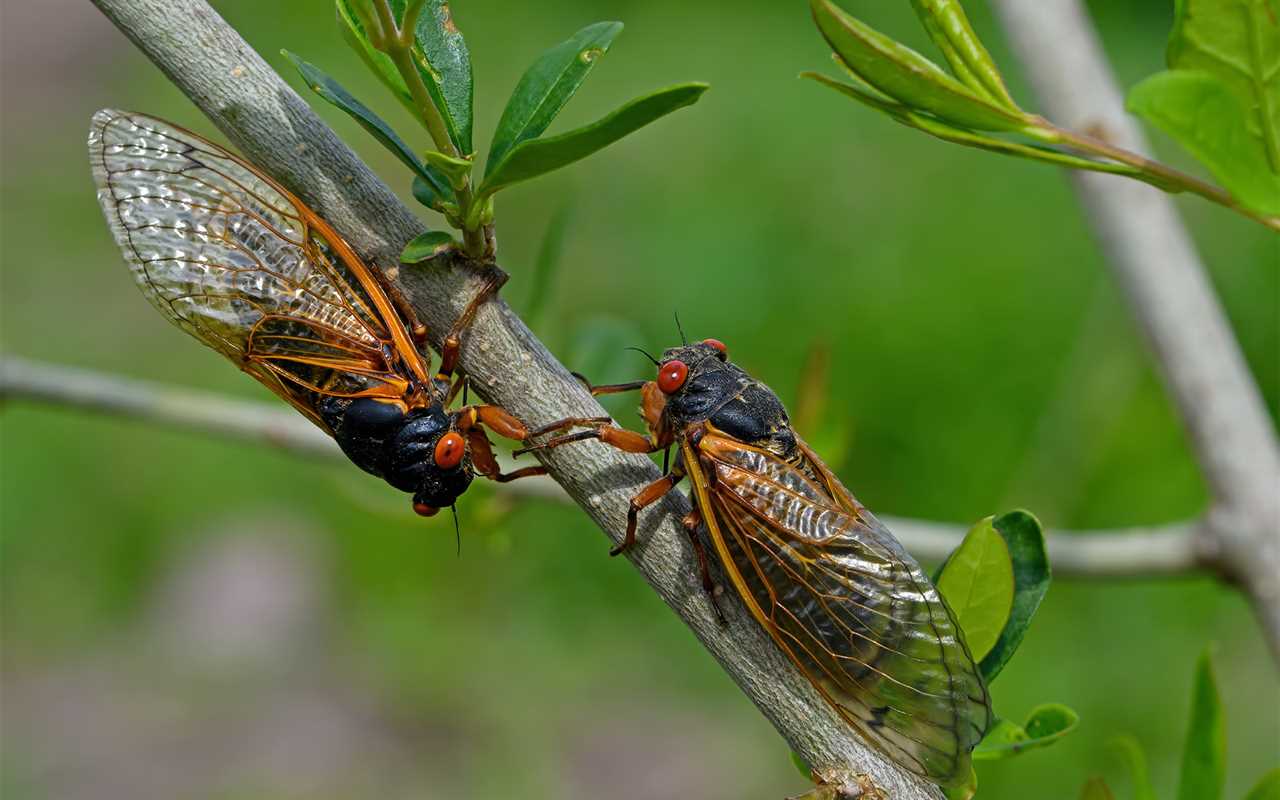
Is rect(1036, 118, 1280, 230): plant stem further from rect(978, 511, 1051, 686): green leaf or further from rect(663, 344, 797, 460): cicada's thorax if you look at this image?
rect(663, 344, 797, 460): cicada's thorax

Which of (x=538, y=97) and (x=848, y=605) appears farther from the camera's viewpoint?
(x=848, y=605)

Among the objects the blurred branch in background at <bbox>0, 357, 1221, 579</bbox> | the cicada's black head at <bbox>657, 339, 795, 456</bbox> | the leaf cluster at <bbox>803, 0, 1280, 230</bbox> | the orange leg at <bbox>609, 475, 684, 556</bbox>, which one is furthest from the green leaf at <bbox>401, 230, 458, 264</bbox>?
the blurred branch in background at <bbox>0, 357, 1221, 579</bbox>

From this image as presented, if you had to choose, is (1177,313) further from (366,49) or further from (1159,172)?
(366,49)

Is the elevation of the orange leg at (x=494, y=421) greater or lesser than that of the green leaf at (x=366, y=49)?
lesser

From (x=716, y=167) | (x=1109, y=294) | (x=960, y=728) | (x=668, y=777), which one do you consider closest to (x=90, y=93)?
(x=716, y=167)

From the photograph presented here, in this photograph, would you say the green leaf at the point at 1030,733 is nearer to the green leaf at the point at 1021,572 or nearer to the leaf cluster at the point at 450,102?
the green leaf at the point at 1021,572

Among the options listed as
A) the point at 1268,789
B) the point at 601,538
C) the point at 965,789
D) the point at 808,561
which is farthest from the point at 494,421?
the point at 601,538

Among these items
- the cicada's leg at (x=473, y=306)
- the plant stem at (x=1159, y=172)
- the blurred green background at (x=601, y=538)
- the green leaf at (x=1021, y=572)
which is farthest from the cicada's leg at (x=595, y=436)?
the blurred green background at (x=601, y=538)
